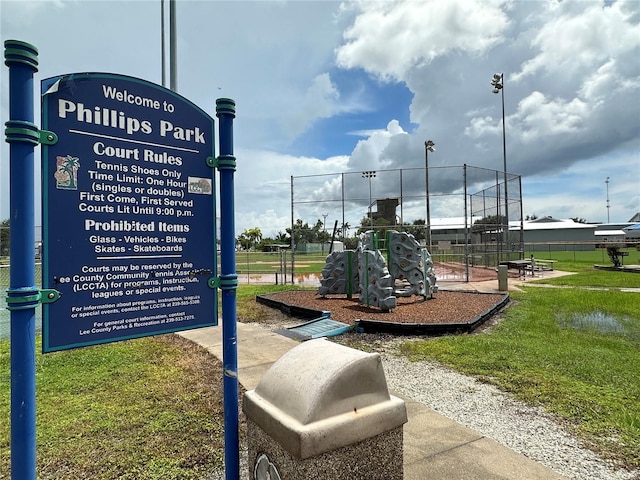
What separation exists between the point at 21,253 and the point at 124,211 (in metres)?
0.50

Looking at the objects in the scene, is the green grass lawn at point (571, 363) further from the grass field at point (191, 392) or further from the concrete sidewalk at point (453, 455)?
the concrete sidewalk at point (453, 455)

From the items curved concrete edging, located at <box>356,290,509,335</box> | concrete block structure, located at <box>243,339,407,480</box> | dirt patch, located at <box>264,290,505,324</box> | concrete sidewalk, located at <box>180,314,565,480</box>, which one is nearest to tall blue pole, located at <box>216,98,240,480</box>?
concrete block structure, located at <box>243,339,407,480</box>

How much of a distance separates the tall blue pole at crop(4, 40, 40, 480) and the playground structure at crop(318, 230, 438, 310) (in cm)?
820

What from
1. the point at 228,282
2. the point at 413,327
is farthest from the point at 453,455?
the point at 413,327

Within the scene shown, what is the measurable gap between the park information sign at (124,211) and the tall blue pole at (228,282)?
0.25 feet

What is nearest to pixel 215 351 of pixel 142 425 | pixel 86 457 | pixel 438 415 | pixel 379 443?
pixel 142 425

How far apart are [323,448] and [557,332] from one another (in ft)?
23.5

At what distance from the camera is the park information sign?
2.02 metres

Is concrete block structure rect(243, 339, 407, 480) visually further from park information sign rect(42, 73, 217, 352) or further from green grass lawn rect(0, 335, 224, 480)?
green grass lawn rect(0, 335, 224, 480)

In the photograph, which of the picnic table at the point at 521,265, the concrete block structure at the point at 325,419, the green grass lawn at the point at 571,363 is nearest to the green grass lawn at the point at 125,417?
the concrete block structure at the point at 325,419

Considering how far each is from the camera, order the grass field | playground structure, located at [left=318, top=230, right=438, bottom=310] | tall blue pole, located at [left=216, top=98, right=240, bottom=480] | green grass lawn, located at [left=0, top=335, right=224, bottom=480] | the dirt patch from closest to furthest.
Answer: tall blue pole, located at [left=216, top=98, right=240, bottom=480]
green grass lawn, located at [left=0, top=335, right=224, bottom=480]
the grass field
the dirt patch
playground structure, located at [left=318, top=230, right=438, bottom=310]

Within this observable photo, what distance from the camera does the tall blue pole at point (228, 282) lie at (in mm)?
2543

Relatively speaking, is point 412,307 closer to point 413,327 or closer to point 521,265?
point 413,327

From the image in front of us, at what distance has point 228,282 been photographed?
2.62 meters
